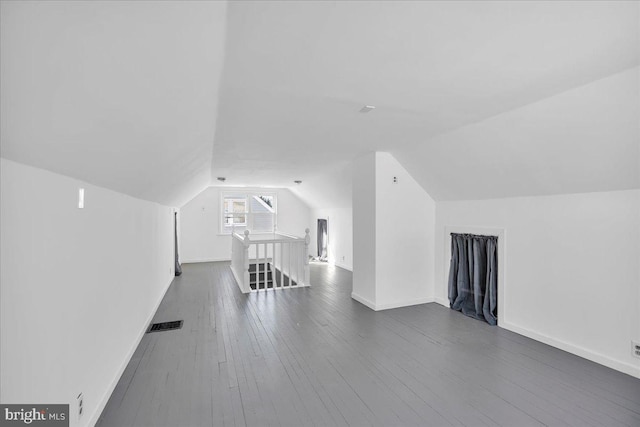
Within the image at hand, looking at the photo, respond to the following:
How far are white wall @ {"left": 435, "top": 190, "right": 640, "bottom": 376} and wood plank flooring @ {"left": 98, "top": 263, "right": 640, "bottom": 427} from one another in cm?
19

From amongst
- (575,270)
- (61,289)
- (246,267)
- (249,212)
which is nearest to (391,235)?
(575,270)

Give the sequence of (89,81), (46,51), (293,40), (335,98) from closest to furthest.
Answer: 1. (46,51)
2. (89,81)
3. (293,40)
4. (335,98)

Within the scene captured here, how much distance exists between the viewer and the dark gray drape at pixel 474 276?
12.5 feet

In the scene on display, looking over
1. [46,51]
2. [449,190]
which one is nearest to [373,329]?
[449,190]

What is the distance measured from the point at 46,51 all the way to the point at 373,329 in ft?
12.0

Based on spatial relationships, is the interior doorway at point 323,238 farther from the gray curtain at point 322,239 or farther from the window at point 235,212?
the window at point 235,212

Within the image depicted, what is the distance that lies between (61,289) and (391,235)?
3741 mm

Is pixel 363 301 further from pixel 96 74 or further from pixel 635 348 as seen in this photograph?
pixel 96 74

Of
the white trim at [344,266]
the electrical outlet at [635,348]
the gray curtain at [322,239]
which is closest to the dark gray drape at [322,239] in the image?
the gray curtain at [322,239]

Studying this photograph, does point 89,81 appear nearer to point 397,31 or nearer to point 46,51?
point 46,51

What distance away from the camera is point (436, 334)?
3.51 metres

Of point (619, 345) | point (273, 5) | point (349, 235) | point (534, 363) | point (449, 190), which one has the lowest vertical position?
point (534, 363)

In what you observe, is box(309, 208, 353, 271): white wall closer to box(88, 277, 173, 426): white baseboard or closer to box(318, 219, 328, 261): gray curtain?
box(318, 219, 328, 261): gray curtain

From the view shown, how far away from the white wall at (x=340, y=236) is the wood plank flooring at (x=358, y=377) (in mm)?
3605
